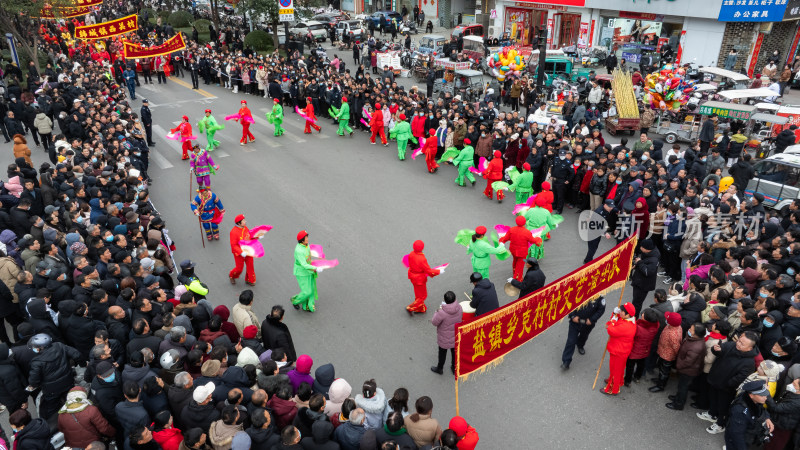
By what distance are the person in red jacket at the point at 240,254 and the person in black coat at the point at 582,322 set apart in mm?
5731

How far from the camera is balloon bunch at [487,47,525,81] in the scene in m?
23.3

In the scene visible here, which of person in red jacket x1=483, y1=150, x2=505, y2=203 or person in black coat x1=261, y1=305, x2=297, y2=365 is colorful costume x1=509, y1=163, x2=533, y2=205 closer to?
person in red jacket x1=483, y1=150, x2=505, y2=203

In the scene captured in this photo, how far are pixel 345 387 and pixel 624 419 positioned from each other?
13.0 ft

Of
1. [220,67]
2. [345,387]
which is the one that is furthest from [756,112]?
[220,67]

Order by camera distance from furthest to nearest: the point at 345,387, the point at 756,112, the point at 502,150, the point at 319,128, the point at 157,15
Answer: the point at 157,15 < the point at 319,128 < the point at 756,112 < the point at 502,150 < the point at 345,387

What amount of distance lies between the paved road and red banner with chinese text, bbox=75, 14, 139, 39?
5723mm

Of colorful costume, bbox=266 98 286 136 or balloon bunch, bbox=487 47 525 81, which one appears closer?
colorful costume, bbox=266 98 286 136

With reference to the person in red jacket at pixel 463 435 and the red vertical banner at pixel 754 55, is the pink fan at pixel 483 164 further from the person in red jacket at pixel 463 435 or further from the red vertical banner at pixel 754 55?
the red vertical banner at pixel 754 55

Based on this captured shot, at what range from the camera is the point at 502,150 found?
14523 mm

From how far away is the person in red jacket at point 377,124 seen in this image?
57.1 feet

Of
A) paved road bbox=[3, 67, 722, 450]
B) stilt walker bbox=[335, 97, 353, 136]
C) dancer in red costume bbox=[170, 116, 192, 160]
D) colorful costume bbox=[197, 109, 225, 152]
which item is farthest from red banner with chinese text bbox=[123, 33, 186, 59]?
stilt walker bbox=[335, 97, 353, 136]

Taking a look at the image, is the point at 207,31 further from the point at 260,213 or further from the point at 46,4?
the point at 260,213

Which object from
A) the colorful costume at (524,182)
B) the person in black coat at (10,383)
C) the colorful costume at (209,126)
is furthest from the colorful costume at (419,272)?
the colorful costume at (209,126)

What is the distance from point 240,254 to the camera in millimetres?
9820
